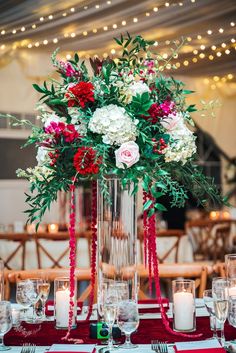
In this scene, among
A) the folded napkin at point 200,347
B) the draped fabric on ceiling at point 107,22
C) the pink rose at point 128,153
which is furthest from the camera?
the draped fabric on ceiling at point 107,22

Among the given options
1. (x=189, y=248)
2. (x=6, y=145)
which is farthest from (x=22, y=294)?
(x=6, y=145)

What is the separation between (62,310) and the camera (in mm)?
2459

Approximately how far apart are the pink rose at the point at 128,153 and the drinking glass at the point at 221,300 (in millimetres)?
545

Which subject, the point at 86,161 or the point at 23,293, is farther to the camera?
the point at 23,293

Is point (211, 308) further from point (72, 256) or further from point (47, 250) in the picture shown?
point (47, 250)

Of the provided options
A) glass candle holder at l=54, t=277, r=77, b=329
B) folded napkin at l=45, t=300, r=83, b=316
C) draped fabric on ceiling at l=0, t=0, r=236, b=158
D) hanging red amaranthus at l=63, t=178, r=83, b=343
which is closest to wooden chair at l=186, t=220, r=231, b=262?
draped fabric on ceiling at l=0, t=0, r=236, b=158

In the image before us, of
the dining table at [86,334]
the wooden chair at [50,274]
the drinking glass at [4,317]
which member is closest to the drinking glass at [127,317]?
the dining table at [86,334]

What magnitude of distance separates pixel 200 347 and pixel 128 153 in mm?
673

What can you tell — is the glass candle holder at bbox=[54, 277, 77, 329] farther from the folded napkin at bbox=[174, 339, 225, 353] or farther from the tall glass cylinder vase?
the folded napkin at bbox=[174, 339, 225, 353]

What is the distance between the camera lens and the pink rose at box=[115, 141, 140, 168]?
2201 mm

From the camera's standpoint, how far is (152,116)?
231cm

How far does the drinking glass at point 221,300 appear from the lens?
7.09 ft

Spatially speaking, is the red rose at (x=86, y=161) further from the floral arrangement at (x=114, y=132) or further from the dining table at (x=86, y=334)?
the dining table at (x=86, y=334)

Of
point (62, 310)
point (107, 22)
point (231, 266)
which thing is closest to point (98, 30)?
point (107, 22)
